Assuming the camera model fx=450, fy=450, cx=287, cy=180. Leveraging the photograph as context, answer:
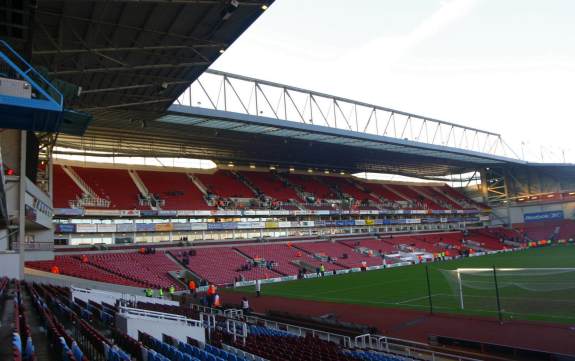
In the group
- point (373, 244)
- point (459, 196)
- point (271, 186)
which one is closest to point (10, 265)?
point (271, 186)

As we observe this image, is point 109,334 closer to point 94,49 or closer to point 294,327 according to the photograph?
point 294,327

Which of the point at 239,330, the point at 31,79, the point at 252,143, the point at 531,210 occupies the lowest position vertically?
the point at 239,330

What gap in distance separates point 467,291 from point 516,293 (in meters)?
2.61

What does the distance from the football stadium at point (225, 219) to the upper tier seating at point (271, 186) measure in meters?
0.33

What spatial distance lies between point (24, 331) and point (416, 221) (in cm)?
6300

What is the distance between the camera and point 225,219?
48.5 meters

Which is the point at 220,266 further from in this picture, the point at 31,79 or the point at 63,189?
the point at 31,79

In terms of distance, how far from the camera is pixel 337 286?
33.2 metres

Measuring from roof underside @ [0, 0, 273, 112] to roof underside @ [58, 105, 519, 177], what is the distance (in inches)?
299

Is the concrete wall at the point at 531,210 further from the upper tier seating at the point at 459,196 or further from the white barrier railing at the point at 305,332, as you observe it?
the white barrier railing at the point at 305,332

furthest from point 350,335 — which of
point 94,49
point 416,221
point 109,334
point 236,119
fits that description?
point 416,221

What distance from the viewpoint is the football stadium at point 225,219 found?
42.9 ft

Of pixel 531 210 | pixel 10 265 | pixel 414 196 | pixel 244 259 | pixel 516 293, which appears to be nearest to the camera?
pixel 10 265

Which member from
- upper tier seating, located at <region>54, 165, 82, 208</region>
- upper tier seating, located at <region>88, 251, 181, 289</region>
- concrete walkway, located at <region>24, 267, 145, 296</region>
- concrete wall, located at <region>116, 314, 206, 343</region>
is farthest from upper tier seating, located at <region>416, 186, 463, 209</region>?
concrete wall, located at <region>116, 314, 206, 343</region>
